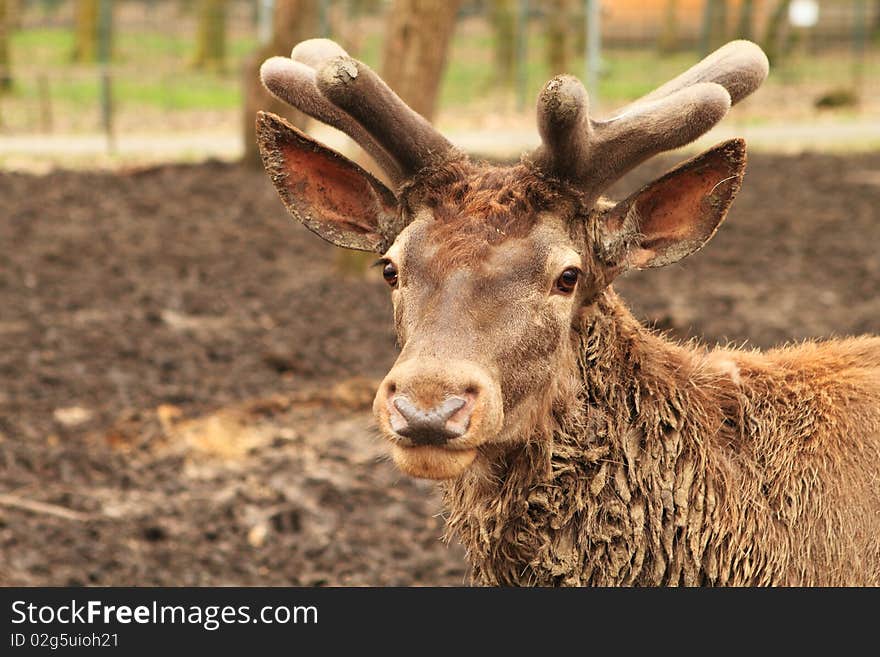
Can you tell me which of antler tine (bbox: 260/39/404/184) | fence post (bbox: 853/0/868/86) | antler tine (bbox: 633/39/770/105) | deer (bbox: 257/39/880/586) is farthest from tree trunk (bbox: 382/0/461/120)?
fence post (bbox: 853/0/868/86)

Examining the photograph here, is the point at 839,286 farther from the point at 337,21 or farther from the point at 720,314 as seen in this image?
the point at 337,21

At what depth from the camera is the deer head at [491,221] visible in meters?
3.59

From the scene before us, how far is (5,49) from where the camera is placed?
73.8 ft

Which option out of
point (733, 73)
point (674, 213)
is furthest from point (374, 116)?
point (733, 73)

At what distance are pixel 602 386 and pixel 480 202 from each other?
0.73 m

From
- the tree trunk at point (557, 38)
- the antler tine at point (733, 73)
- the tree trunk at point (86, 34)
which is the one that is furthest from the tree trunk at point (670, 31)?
the antler tine at point (733, 73)

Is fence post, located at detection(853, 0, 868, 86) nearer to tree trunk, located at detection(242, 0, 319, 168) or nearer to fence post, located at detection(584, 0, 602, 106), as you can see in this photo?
fence post, located at detection(584, 0, 602, 106)

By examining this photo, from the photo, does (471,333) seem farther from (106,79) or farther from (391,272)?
(106,79)

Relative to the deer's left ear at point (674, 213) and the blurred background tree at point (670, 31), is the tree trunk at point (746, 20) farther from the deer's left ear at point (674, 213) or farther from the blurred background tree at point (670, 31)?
the deer's left ear at point (674, 213)

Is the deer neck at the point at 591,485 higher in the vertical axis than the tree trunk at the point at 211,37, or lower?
higher

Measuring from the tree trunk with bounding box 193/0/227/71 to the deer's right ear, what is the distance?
2185 cm

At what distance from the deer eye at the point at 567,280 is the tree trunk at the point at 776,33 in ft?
82.7

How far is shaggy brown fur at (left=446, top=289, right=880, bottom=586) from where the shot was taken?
13.1 ft
